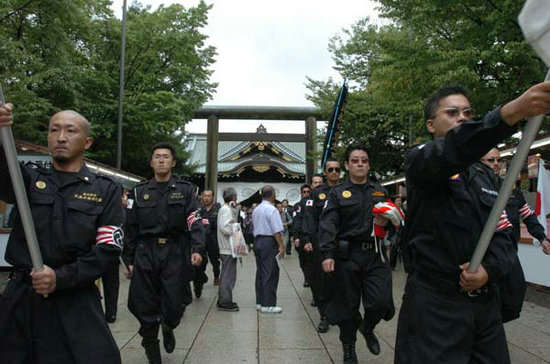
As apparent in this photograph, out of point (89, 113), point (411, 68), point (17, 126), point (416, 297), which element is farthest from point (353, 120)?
point (416, 297)

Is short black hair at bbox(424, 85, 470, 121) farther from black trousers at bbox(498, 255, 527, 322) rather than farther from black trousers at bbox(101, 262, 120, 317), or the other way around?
black trousers at bbox(101, 262, 120, 317)

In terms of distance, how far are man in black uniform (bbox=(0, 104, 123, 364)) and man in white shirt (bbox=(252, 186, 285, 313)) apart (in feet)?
16.3

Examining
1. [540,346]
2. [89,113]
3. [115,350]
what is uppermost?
[89,113]

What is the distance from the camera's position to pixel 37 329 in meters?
2.49

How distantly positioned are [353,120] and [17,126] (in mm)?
10761

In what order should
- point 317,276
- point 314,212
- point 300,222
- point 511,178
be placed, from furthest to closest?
point 300,222, point 314,212, point 317,276, point 511,178

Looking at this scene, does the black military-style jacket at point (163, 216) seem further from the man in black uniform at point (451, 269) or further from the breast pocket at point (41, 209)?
the man in black uniform at point (451, 269)

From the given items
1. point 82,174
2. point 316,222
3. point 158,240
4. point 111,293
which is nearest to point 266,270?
point 316,222

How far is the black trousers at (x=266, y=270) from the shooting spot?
7547mm

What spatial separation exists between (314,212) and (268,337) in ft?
7.16

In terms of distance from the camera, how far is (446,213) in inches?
90.7

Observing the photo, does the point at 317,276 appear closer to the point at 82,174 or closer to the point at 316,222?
the point at 316,222

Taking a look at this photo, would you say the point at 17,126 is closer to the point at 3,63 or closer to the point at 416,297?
the point at 3,63

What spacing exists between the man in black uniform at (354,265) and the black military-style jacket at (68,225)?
2.53 m
